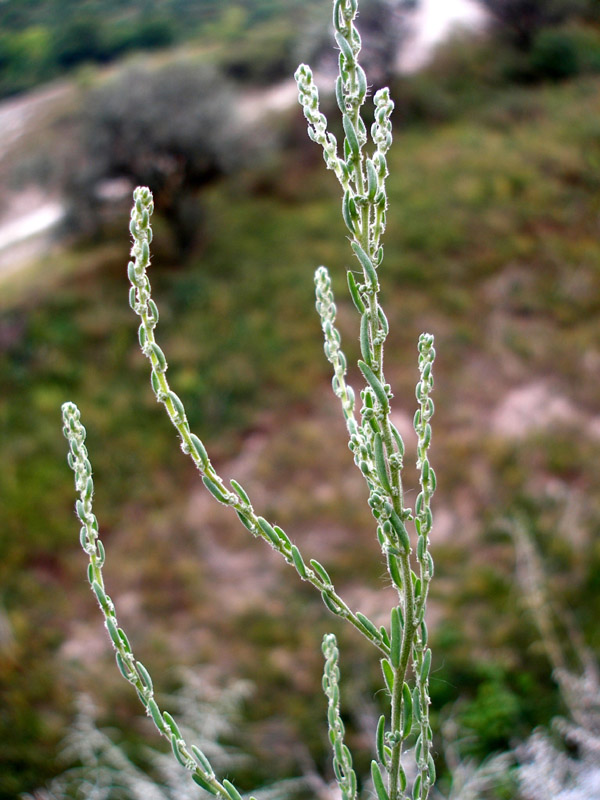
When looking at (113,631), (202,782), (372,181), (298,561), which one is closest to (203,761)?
(202,782)

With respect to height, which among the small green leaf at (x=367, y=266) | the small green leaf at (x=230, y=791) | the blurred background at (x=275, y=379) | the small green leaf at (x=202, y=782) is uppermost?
the blurred background at (x=275, y=379)

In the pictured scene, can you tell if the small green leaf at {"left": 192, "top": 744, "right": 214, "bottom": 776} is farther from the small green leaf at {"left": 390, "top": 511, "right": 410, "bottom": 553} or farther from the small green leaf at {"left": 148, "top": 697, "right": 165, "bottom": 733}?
the small green leaf at {"left": 390, "top": 511, "right": 410, "bottom": 553}

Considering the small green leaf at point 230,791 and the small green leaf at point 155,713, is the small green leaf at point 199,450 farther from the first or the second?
the small green leaf at point 230,791

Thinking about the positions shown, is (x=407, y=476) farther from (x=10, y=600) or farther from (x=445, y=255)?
(x=445, y=255)

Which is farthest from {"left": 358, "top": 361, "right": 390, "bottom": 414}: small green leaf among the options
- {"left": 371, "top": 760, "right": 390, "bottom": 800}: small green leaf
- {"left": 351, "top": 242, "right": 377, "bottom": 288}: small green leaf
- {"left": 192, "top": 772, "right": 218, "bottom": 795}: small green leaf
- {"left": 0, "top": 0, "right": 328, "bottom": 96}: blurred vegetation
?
{"left": 0, "top": 0, "right": 328, "bottom": 96}: blurred vegetation

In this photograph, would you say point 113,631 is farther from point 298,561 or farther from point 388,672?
point 388,672

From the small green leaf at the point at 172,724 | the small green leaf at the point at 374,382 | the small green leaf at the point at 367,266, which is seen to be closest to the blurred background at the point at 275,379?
the small green leaf at the point at 172,724

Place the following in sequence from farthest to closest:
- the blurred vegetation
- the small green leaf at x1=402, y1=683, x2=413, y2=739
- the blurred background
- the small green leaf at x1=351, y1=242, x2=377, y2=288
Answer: the blurred vegetation < the blurred background < the small green leaf at x1=402, y1=683, x2=413, y2=739 < the small green leaf at x1=351, y1=242, x2=377, y2=288

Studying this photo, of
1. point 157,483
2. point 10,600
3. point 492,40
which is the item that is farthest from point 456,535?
point 492,40
